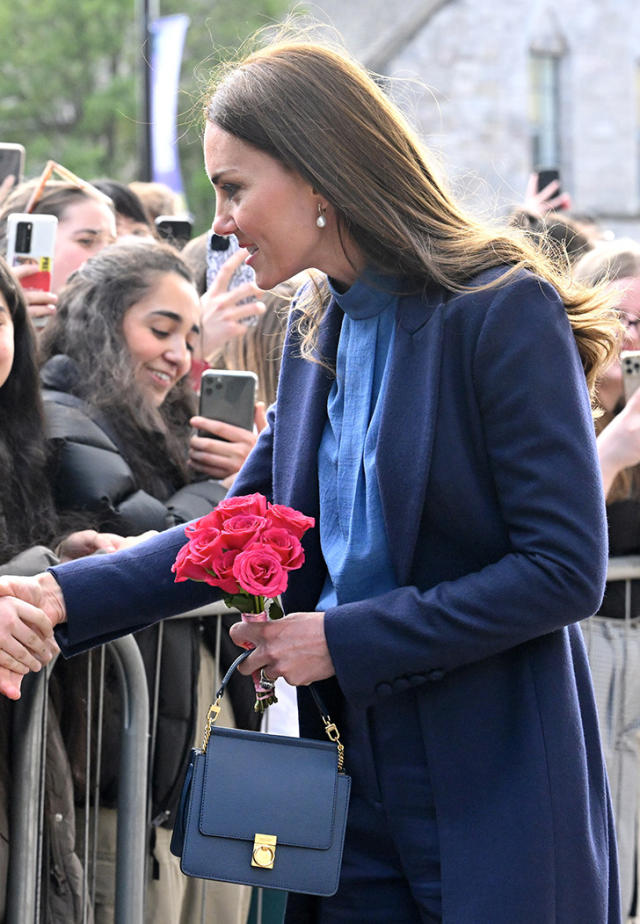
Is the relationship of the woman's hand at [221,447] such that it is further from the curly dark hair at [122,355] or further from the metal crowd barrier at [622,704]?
the metal crowd barrier at [622,704]

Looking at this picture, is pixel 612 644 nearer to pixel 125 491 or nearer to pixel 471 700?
pixel 125 491

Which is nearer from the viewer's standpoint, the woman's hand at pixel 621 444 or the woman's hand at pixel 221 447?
the woman's hand at pixel 621 444

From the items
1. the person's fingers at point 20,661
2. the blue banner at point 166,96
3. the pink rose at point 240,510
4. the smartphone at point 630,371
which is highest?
the blue banner at point 166,96

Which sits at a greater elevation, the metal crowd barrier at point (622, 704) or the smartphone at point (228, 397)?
the smartphone at point (228, 397)

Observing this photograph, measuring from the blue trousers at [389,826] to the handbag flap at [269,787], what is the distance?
78mm

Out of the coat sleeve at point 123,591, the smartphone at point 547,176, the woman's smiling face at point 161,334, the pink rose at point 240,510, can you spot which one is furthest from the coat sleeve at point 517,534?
the smartphone at point 547,176

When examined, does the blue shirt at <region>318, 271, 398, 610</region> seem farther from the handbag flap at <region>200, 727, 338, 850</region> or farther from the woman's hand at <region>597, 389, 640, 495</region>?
the woman's hand at <region>597, 389, 640, 495</region>

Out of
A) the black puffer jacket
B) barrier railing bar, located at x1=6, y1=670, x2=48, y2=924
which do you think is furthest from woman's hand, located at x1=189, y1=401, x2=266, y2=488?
barrier railing bar, located at x1=6, y1=670, x2=48, y2=924

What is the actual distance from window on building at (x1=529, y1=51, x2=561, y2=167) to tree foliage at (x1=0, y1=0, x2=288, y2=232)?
234 inches

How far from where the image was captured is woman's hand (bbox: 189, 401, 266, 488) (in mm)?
4059

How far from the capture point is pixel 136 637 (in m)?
3.61

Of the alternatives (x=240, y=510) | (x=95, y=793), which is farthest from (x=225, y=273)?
(x=240, y=510)

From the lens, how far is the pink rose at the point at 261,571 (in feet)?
7.65

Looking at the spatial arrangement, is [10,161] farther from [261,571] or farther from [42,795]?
[261,571]
